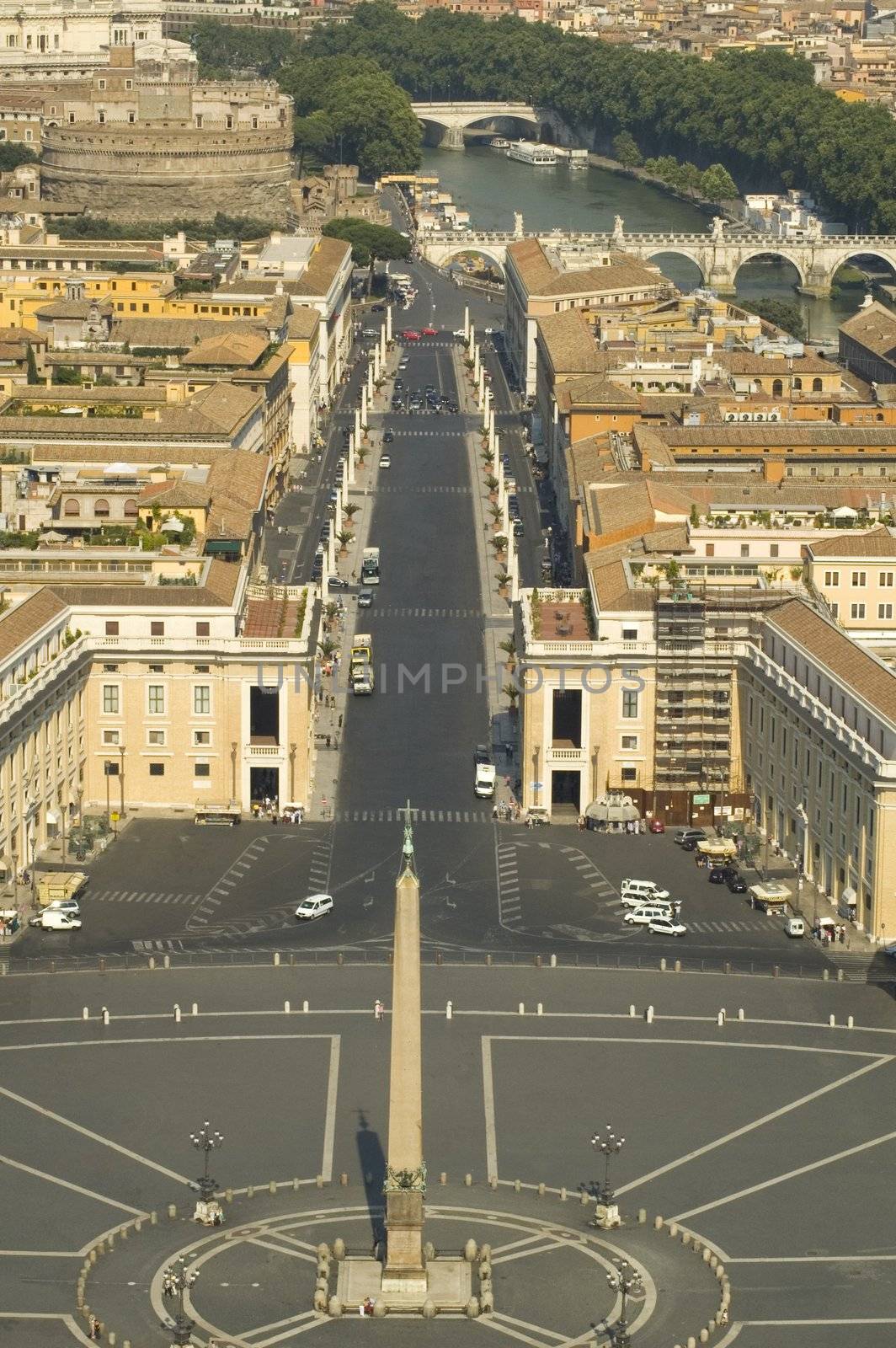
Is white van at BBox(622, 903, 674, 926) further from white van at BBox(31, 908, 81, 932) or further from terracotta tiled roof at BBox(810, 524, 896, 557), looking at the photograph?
terracotta tiled roof at BBox(810, 524, 896, 557)

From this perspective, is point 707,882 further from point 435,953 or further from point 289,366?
point 289,366

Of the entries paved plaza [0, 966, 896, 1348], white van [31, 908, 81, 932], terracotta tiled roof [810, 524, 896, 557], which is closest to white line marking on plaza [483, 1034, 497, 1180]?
paved plaza [0, 966, 896, 1348]

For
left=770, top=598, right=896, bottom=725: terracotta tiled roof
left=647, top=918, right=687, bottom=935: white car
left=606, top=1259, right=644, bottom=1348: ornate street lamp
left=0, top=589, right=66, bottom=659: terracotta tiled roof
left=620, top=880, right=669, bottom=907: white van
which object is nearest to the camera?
left=606, top=1259, right=644, bottom=1348: ornate street lamp

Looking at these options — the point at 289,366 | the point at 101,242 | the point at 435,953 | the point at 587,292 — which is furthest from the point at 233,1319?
the point at 101,242

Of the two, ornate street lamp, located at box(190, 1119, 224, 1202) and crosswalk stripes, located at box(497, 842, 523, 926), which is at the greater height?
ornate street lamp, located at box(190, 1119, 224, 1202)

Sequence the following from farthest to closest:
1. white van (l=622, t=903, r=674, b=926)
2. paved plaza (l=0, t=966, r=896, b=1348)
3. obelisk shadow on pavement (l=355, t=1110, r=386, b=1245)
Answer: white van (l=622, t=903, r=674, b=926) < obelisk shadow on pavement (l=355, t=1110, r=386, b=1245) < paved plaza (l=0, t=966, r=896, b=1348)

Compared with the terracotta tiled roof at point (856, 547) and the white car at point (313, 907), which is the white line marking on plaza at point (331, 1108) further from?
the terracotta tiled roof at point (856, 547)
